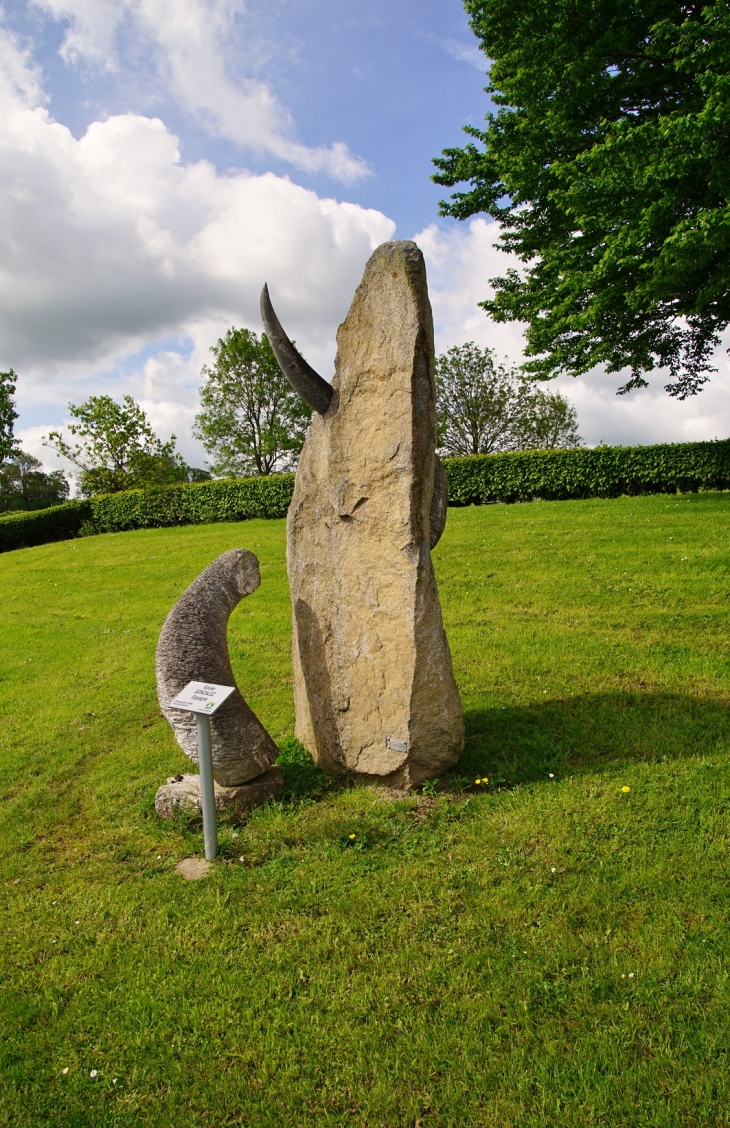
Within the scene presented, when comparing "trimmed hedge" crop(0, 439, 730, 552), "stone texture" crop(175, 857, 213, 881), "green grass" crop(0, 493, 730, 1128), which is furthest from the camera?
"trimmed hedge" crop(0, 439, 730, 552)

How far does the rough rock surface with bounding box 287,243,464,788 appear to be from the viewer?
5.21m

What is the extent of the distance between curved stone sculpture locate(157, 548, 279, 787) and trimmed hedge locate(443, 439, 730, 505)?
61.6 ft

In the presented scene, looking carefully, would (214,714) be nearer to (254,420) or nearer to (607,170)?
(607,170)

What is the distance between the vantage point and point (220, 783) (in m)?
5.35

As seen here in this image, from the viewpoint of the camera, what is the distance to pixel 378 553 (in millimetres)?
5418

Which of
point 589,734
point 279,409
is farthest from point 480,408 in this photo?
point 589,734

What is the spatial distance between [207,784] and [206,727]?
40 centimetres

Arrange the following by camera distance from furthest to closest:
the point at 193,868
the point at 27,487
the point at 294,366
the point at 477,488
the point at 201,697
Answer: the point at 27,487 → the point at 477,488 → the point at 294,366 → the point at 193,868 → the point at 201,697

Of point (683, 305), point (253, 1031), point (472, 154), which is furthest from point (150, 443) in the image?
point (253, 1031)

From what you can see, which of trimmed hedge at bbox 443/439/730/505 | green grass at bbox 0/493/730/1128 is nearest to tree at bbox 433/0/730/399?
trimmed hedge at bbox 443/439/730/505

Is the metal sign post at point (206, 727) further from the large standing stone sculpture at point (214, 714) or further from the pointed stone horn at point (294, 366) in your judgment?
the pointed stone horn at point (294, 366)

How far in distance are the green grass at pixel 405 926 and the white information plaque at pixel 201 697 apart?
1.17 meters

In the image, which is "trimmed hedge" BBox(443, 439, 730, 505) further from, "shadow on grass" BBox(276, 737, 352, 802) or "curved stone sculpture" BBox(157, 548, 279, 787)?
"curved stone sculpture" BBox(157, 548, 279, 787)

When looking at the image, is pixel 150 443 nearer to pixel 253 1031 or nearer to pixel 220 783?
pixel 220 783
